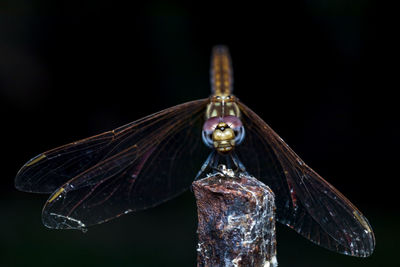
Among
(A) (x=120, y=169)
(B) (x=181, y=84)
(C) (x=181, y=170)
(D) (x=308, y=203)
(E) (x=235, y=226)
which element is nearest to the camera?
(E) (x=235, y=226)

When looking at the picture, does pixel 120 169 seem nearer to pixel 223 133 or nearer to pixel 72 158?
pixel 72 158

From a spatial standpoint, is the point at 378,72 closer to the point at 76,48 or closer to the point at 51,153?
the point at 76,48

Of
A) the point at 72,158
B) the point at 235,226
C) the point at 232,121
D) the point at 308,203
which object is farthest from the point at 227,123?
the point at 72,158

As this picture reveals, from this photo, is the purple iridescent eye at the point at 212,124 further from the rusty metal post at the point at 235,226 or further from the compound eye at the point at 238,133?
the rusty metal post at the point at 235,226

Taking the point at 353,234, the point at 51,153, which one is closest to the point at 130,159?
the point at 51,153

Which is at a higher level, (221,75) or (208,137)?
(221,75)

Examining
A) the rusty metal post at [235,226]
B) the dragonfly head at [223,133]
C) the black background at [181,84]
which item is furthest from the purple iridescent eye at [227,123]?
the black background at [181,84]

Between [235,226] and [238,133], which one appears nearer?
[235,226]
